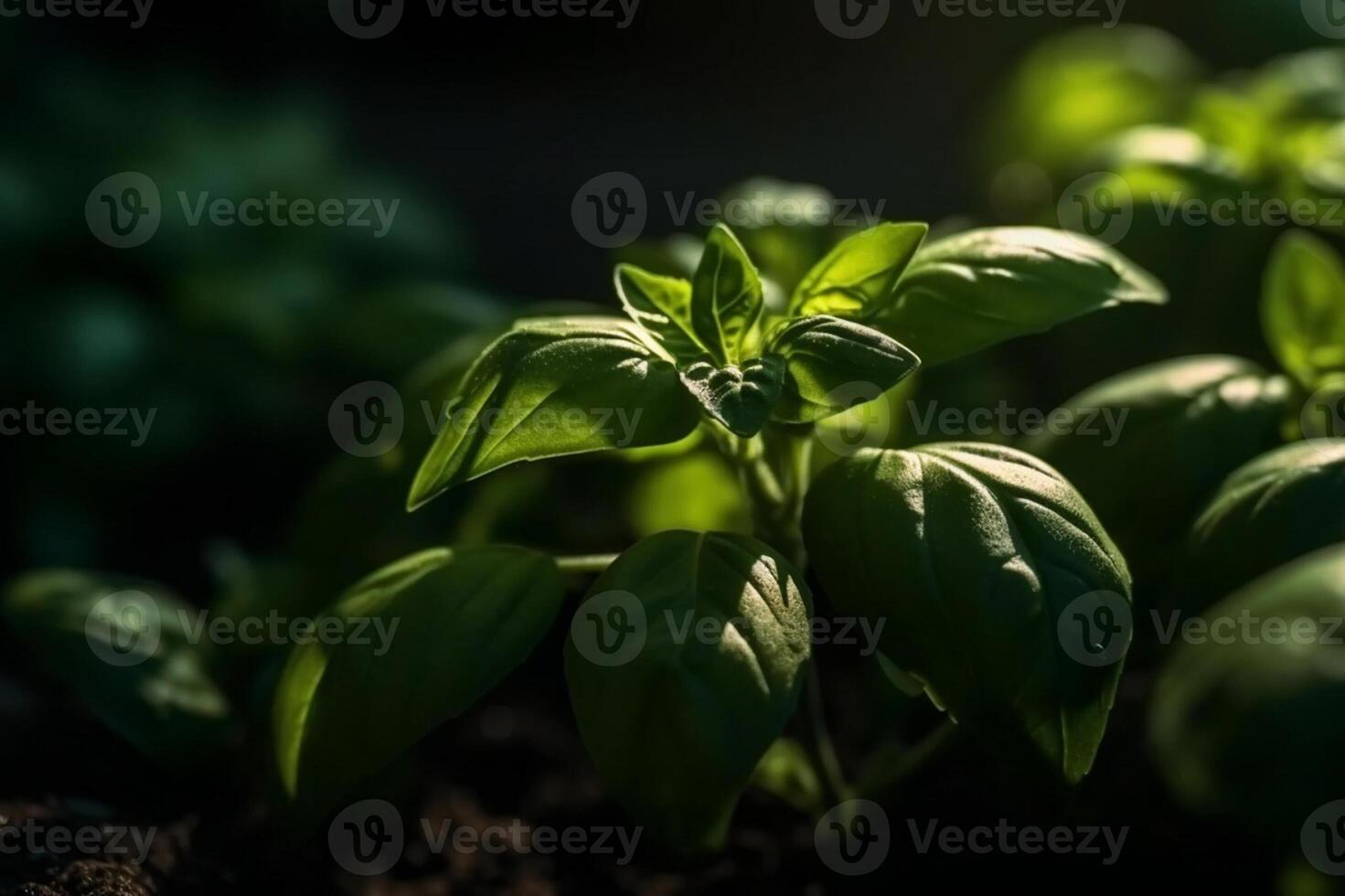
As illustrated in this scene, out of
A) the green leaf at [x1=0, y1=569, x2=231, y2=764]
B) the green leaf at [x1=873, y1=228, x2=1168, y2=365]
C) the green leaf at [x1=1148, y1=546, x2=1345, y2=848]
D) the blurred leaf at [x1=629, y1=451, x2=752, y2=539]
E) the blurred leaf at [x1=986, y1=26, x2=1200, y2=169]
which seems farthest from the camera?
the blurred leaf at [x1=986, y1=26, x2=1200, y2=169]

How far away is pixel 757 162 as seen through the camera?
240cm

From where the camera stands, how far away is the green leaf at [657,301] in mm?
977

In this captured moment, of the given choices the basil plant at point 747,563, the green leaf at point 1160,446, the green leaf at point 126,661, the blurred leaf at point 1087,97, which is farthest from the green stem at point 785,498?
the blurred leaf at point 1087,97

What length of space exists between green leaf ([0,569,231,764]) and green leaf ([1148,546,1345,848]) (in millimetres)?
740

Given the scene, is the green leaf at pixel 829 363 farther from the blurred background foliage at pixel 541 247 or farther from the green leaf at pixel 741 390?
the blurred background foliage at pixel 541 247

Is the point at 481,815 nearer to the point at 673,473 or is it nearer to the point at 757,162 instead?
the point at 673,473

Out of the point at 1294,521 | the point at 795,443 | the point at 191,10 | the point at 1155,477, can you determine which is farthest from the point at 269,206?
the point at 1294,521

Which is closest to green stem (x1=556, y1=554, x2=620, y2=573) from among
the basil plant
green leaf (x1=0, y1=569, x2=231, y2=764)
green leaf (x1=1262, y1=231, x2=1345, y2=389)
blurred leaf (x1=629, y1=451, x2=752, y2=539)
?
the basil plant

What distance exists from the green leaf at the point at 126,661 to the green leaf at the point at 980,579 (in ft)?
1.79

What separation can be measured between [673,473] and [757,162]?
1312mm

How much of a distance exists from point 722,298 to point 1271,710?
0.47 meters

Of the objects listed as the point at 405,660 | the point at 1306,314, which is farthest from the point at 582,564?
the point at 1306,314

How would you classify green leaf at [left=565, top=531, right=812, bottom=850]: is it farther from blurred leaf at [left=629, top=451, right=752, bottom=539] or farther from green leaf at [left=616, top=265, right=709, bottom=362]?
blurred leaf at [left=629, top=451, right=752, bottom=539]

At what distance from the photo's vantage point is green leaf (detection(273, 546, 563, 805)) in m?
0.85
